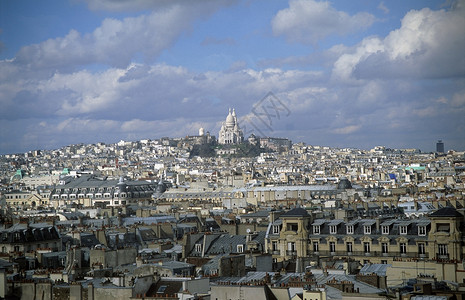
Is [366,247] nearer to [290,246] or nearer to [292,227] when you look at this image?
[290,246]

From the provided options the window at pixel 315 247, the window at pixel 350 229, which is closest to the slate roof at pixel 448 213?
the window at pixel 350 229

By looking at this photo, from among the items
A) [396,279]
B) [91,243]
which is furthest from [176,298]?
[91,243]

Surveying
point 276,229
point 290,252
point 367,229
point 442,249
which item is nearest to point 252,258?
point 442,249

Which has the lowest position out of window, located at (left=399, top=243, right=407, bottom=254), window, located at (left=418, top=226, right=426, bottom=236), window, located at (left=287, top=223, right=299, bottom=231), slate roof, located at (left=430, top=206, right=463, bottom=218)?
window, located at (left=399, top=243, right=407, bottom=254)

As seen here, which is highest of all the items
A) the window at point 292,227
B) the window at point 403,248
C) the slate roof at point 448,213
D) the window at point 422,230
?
the slate roof at point 448,213

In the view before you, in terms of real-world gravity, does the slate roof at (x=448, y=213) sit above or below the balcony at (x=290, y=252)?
above

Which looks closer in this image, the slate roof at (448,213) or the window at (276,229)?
the slate roof at (448,213)

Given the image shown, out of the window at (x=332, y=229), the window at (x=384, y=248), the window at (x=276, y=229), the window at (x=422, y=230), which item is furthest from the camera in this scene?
the window at (x=276, y=229)

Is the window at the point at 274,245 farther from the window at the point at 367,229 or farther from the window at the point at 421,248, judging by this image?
the window at the point at 421,248

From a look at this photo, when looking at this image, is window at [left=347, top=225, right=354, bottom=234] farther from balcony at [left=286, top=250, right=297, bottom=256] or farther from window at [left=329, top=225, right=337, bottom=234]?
balcony at [left=286, top=250, right=297, bottom=256]

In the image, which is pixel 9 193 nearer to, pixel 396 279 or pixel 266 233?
pixel 266 233

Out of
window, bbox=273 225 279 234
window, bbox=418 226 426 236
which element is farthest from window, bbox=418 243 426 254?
window, bbox=273 225 279 234
